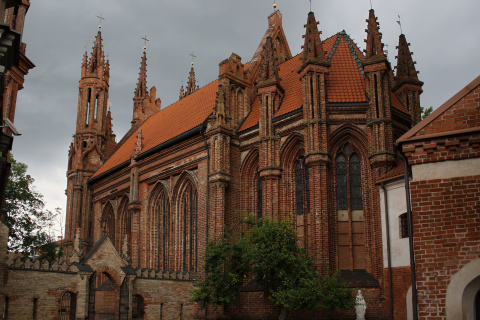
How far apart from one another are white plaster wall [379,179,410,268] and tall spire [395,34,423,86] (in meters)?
7.57

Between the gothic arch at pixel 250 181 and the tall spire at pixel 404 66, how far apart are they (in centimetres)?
802

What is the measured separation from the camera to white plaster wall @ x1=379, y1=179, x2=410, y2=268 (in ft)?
59.3

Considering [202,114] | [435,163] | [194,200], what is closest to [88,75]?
[202,114]

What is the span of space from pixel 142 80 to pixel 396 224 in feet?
106

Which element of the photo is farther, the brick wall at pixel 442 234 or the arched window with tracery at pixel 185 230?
the arched window with tracery at pixel 185 230

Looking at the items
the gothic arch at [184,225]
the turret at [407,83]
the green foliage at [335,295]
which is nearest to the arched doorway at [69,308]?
the gothic arch at [184,225]

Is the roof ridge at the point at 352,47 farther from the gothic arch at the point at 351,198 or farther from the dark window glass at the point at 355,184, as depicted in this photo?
the dark window glass at the point at 355,184

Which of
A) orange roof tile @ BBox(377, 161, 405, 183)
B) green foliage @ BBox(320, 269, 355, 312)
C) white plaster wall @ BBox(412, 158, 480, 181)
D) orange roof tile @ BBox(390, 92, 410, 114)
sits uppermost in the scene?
orange roof tile @ BBox(390, 92, 410, 114)

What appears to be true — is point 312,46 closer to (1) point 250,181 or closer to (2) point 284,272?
(1) point 250,181

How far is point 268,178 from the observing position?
2297cm

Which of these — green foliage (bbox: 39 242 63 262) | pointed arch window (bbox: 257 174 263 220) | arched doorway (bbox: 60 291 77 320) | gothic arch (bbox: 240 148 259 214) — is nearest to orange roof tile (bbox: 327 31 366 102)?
gothic arch (bbox: 240 148 259 214)

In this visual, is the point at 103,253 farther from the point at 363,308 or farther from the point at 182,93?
the point at 182,93

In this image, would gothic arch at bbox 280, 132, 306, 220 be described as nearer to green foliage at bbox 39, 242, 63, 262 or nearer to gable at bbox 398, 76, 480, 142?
gable at bbox 398, 76, 480, 142

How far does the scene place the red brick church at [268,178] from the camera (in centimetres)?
2038
